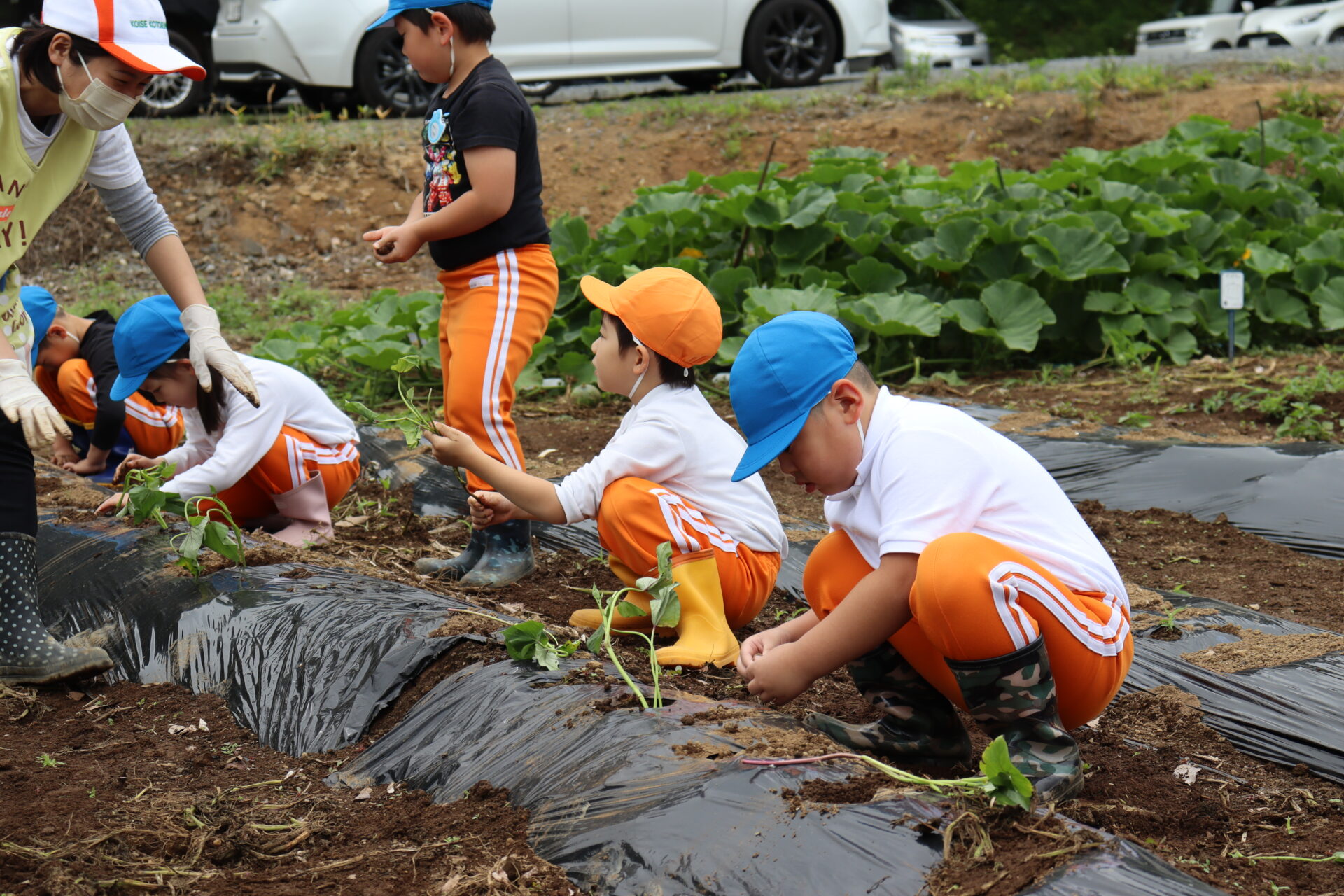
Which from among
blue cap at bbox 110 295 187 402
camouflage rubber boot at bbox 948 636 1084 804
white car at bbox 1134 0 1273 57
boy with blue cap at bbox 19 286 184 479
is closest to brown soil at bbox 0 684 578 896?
camouflage rubber boot at bbox 948 636 1084 804

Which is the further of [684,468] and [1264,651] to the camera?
[684,468]

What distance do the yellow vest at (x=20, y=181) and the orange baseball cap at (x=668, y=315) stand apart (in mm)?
1046

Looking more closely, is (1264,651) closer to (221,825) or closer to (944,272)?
(221,825)

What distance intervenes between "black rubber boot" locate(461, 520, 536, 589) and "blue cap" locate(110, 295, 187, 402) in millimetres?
1009

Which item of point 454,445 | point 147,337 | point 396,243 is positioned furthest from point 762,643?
point 147,337

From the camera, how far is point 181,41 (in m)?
8.40

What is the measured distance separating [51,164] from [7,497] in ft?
2.17

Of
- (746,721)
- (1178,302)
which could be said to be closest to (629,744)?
(746,721)

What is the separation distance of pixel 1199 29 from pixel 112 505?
618 inches

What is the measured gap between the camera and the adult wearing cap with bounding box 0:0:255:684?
212 cm

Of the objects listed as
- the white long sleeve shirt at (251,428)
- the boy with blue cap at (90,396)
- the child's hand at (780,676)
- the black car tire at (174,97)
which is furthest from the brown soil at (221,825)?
the black car tire at (174,97)

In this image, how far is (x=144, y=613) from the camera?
246 cm

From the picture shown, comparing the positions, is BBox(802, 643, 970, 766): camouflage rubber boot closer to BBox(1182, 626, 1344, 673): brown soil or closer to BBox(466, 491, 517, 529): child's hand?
BBox(1182, 626, 1344, 673): brown soil

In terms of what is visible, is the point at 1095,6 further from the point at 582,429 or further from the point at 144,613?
the point at 144,613
